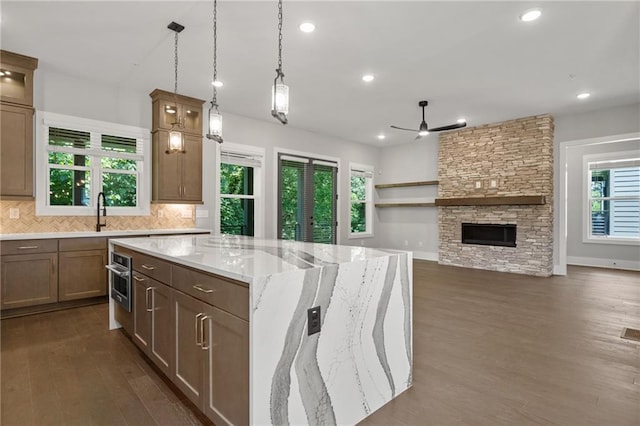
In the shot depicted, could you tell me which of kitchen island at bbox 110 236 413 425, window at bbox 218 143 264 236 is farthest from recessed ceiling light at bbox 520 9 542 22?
window at bbox 218 143 264 236

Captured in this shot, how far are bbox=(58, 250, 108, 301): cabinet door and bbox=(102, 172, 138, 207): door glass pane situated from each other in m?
0.93

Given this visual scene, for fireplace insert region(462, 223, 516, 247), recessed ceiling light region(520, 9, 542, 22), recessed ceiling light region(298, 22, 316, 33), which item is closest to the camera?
recessed ceiling light region(520, 9, 542, 22)

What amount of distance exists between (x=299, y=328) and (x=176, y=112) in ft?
15.5

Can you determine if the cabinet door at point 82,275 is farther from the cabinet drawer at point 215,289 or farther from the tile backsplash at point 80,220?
the cabinet drawer at point 215,289

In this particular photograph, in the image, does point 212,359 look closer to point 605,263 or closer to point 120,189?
point 120,189

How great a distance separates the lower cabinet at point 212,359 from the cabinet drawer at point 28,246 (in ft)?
9.65

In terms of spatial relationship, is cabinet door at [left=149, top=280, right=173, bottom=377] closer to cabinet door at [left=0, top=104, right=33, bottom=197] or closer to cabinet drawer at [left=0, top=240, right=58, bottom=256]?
cabinet drawer at [left=0, top=240, right=58, bottom=256]

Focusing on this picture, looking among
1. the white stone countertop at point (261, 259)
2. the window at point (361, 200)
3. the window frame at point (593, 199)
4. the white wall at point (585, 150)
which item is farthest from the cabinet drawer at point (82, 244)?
the window frame at point (593, 199)

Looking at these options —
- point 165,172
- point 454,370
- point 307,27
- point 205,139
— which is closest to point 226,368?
point 454,370

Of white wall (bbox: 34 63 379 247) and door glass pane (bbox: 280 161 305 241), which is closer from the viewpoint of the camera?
white wall (bbox: 34 63 379 247)

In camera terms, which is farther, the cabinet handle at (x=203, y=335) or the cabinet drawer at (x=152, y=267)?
the cabinet drawer at (x=152, y=267)

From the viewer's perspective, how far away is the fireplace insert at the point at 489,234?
22.0ft

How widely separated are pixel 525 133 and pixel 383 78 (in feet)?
11.7

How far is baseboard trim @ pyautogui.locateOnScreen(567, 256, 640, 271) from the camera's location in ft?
22.6
